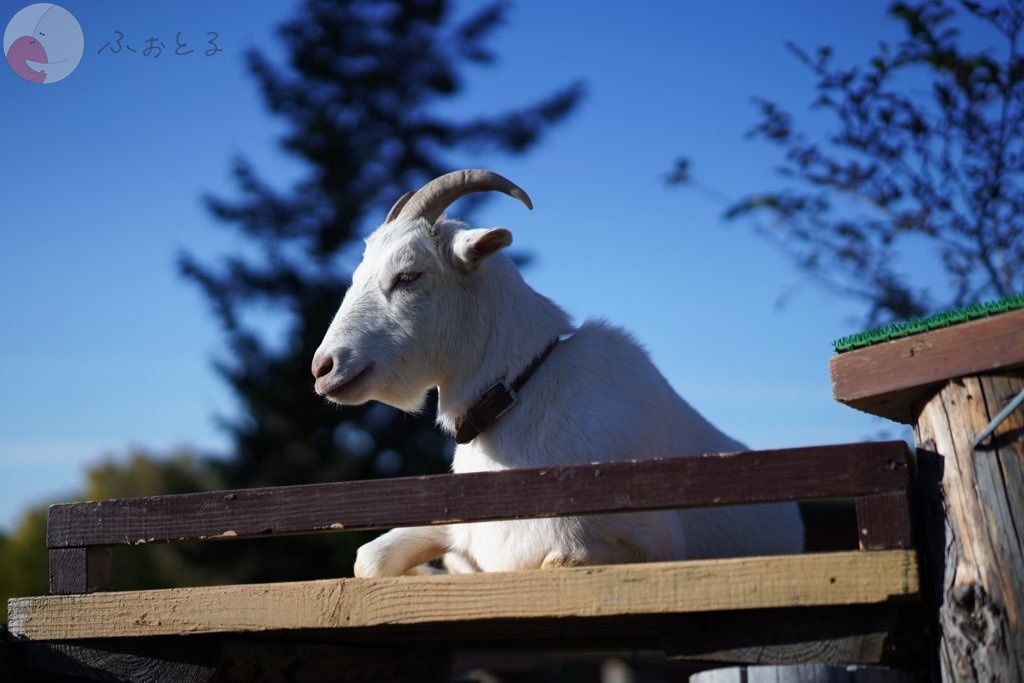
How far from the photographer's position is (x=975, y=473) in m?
2.62

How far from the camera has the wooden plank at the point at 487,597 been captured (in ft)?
8.76

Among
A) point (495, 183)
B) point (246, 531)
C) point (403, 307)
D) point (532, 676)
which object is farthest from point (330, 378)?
point (532, 676)

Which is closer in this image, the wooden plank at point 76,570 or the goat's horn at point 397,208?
the wooden plank at point 76,570

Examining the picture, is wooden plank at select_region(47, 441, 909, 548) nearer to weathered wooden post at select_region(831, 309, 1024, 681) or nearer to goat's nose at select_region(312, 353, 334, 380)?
weathered wooden post at select_region(831, 309, 1024, 681)

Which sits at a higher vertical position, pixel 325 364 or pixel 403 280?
pixel 403 280

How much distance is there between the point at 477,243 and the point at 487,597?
1.33 meters

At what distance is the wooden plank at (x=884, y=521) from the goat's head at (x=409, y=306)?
1.57 metres

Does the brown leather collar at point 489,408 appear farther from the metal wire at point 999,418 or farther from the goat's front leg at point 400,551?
the metal wire at point 999,418

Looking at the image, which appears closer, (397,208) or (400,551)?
(400,551)

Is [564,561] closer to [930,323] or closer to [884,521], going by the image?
[884,521]

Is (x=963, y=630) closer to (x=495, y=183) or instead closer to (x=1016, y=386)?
(x=1016, y=386)

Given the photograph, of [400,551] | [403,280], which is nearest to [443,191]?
[403,280]

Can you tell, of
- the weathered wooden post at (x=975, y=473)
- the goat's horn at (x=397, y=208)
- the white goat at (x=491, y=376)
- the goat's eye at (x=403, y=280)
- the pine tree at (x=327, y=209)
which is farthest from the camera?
the pine tree at (x=327, y=209)

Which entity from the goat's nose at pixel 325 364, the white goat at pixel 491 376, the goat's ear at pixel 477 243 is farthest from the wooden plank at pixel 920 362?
the goat's nose at pixel 325 364
